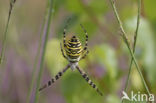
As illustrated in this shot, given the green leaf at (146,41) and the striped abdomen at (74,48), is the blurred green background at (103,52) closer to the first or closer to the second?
the green leaf at (146,41)

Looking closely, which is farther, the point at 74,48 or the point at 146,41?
the point at 146,41

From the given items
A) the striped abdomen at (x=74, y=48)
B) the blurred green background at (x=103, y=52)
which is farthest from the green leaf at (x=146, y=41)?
the striped abdomen at (x=74, y=48)

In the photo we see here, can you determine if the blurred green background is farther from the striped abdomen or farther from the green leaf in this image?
the striped abdomen

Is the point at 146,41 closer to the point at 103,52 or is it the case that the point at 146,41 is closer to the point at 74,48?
the point at 103,52

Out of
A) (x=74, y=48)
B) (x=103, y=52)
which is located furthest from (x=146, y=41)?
(x=74, y=48)

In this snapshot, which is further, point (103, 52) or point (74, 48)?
point (103, 52)

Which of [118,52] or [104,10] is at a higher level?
[104,10]

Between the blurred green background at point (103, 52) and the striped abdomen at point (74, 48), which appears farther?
the blurred green background at point (103, 52)

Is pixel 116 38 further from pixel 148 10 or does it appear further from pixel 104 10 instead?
pixel 148 10

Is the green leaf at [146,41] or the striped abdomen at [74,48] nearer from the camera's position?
the striped abdomen at [74,48]

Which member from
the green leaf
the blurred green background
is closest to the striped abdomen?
the blurred green background

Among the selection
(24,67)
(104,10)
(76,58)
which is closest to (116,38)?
(104,10)
